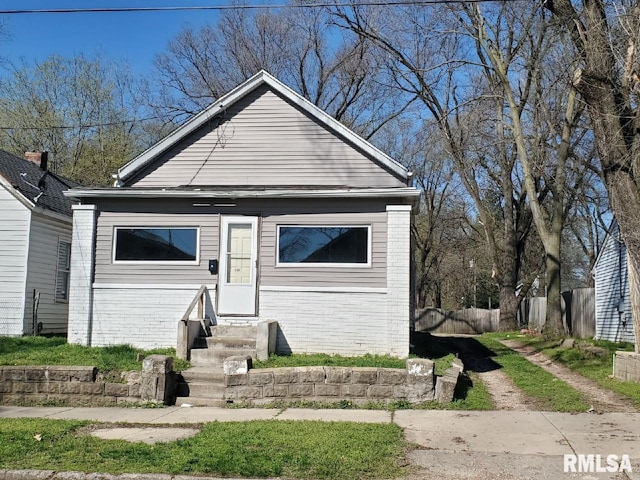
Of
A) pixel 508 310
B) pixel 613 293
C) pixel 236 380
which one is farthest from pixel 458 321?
pixel 236 380

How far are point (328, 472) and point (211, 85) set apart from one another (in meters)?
28.6

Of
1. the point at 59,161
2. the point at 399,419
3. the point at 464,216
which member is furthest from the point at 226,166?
the point at 464,216

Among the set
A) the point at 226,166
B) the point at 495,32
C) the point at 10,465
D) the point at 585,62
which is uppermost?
the point at 495,32

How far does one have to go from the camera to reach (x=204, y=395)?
1041cm

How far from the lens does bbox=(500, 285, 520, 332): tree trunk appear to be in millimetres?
A: 28578

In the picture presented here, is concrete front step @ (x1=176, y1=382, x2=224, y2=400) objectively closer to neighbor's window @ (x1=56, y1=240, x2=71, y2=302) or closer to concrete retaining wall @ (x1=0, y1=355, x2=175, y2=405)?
concrete retaining wall @ (x1=0, y1=355, x2=175, y2=405)

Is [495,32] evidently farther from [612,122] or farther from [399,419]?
[399,419]

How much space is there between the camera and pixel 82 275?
1338cm

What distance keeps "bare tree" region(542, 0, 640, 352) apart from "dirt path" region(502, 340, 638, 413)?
1.35 m

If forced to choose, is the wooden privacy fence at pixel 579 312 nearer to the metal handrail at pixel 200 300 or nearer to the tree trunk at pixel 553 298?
the tree trunk at pixel 553 298

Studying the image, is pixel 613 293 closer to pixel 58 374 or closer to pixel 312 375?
pixel 312 375

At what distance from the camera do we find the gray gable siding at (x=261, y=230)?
12859mm

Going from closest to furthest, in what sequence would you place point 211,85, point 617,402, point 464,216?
point 617,402 < point 211,85 < point 464,216

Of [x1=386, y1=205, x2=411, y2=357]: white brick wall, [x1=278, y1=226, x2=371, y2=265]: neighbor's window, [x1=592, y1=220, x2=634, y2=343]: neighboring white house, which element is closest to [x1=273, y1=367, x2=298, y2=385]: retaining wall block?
[x1=386, y1=205, x2=411, y2=357]: white brick wall
